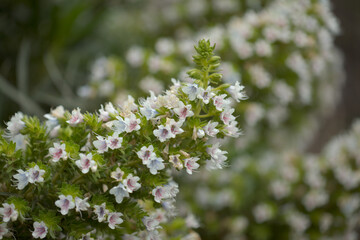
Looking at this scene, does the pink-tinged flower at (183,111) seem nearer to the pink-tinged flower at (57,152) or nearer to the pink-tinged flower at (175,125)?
the pink-tinged flower at (175,125)

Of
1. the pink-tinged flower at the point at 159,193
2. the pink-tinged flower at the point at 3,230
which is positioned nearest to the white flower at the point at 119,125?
the pink-tinged flower at the point at 159,193

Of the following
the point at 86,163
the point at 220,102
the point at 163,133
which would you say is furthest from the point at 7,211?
the point at 220,102

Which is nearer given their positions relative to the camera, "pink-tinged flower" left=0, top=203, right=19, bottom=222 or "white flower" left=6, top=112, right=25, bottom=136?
"pink-tinged flower" left=0, top=203, right=19, bottom=222

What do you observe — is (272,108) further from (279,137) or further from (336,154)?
(279,137)

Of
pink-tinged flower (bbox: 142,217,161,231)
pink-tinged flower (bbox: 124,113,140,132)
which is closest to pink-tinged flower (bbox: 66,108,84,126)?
pink-tinged flower (bbox: 124,113,140,132)

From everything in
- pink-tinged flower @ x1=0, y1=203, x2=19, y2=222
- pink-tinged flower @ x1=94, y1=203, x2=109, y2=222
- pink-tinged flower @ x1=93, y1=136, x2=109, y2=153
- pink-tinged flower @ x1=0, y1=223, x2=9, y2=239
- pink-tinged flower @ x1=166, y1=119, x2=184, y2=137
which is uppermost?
pink-tinged flower @ x1=166, y1=119, x2=184, y2=137

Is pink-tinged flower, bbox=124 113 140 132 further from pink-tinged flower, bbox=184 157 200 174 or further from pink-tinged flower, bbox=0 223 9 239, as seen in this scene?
pink-tinged flower, bbox=0 223 9 239
